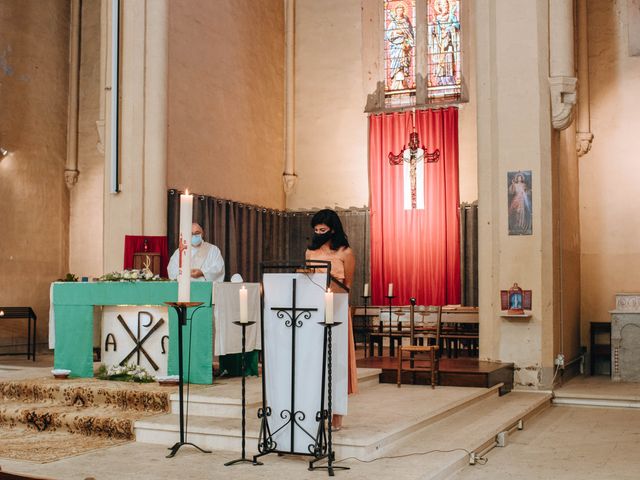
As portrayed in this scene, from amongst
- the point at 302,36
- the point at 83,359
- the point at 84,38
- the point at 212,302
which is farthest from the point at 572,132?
the point at 84,38

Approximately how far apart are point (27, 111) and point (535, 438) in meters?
10.6

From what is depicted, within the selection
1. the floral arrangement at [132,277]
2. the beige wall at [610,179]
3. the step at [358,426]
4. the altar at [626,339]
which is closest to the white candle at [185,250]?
the step at [358,426]

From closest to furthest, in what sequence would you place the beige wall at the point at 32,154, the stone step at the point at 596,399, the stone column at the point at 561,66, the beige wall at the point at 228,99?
the stone step at the point at 596,399, the stone column at the point at 561,66, the beige wall at the point at 228,99, the beige wall at the point at 32,154

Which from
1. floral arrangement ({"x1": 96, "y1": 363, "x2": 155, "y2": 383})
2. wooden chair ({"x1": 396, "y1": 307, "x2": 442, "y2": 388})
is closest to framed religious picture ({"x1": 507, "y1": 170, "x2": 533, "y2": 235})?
wooden chair ({"x1": 396, "y1": 307, "x2": 442, "y2": 388})

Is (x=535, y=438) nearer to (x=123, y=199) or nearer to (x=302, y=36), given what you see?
(x=123, y=199)

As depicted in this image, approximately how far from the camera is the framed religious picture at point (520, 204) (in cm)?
950

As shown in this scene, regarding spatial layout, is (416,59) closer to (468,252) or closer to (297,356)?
(468,252)

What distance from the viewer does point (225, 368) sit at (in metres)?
8.09

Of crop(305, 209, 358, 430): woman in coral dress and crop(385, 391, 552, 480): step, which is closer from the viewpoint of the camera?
crop(385, 391, 552, 480): step

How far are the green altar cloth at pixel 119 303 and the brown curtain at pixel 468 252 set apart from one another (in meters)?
6.65

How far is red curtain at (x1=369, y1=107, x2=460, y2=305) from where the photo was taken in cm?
1341

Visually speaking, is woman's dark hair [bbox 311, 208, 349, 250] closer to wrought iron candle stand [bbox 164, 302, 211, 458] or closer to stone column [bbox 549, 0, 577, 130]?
wrought iron candle stand [bbox 164, 302, 211, 458]

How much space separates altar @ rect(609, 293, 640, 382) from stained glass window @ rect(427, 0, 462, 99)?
490cm

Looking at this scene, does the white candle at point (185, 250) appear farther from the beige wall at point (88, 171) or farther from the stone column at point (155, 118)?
the beige wall at point (88, 171)
